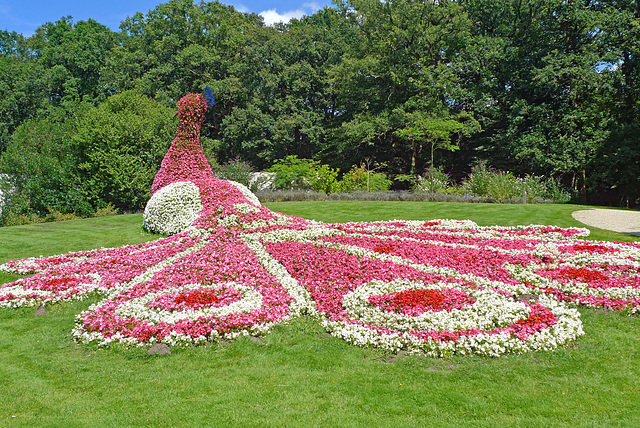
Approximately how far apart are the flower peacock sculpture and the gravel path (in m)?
2.55

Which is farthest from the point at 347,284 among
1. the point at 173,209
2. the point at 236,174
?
the point at 236,174

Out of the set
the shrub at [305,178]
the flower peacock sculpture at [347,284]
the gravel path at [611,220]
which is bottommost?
the flower peacock sculpture at [347,284]

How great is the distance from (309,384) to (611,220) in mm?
14980

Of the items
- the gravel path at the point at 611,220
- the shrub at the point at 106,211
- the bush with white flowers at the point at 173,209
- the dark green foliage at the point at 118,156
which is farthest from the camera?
the dark green foliage at the point at 118,156

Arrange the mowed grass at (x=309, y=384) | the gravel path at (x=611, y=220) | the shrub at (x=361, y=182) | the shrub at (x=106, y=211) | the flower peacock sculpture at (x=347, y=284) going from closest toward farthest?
1. the mowed grass at (x=309, y=384)
2. the flower peacock sculpture at (x=347, y=284)
3. the gravel path at (x=611, y=220)
4. the shrub at (x=106, y=211)
5. the shrub at (x=361, y=182)

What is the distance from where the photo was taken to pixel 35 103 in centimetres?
4909

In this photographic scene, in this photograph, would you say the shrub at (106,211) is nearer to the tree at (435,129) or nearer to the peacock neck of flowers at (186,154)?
the peacock neck of flowers at (186,154)

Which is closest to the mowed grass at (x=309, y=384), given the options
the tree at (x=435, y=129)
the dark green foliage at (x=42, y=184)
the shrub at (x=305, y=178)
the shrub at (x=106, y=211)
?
the shrub at (x=106, y=211)

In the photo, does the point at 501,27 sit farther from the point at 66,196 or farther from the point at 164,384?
the point at 164,384

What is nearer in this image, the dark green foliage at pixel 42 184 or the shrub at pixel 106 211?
the dark green foliage at pixel 42 184

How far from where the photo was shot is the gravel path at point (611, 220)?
1416 centimetres

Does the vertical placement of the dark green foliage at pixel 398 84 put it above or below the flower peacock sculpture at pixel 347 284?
above

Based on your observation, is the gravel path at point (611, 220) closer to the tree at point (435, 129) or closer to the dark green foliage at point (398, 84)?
the dark green foliage at point (398, 84)

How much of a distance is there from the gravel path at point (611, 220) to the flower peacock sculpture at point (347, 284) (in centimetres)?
255
